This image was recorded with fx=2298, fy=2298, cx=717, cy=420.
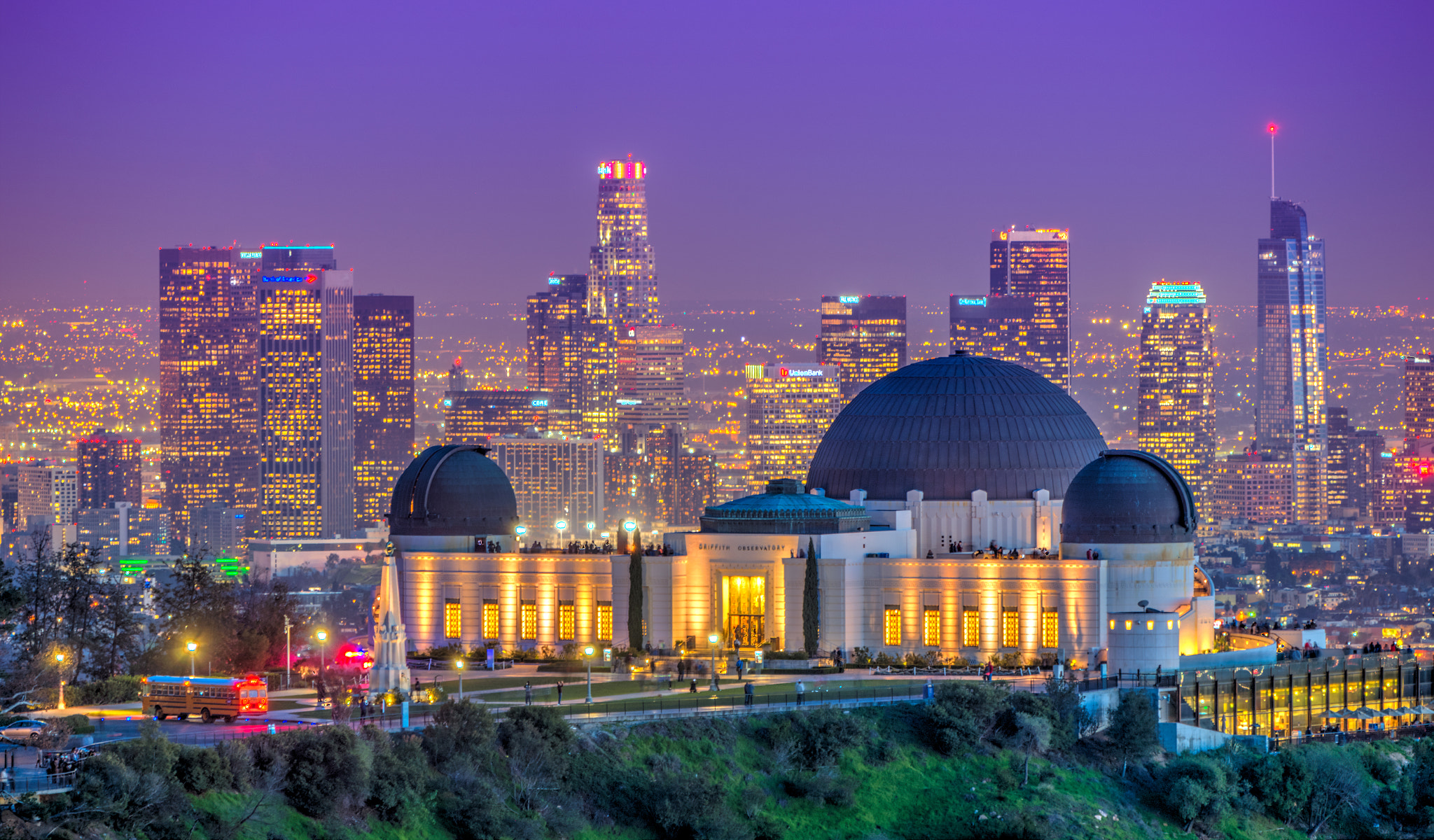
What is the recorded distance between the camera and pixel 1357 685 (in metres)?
104

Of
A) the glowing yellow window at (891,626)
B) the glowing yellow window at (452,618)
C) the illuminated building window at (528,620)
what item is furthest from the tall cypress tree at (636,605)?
the glowing yellow window at (891,626)

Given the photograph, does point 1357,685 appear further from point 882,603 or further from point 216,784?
point 216,784

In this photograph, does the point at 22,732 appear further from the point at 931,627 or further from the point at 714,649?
the point at 931,627

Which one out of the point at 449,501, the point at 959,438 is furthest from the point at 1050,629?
the point at 449,501

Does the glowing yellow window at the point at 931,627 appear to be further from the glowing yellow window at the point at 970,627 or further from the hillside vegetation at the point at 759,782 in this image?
the hillside vegetation at the point at 759,782

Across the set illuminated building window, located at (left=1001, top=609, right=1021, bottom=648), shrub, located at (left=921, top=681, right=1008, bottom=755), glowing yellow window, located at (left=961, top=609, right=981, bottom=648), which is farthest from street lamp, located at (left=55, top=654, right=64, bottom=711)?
illuminated building window, located at (left=1001, top=609, right=1021, bottom=648)

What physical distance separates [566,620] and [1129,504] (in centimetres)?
2784

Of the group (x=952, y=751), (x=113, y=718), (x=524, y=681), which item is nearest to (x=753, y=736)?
(x=952, y=751)

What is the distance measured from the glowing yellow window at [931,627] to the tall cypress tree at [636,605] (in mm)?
13262

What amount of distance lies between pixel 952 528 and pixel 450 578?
25.2m

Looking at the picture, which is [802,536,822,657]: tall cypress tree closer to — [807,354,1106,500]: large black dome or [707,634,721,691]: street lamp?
[707,634,721,691]: street lamp

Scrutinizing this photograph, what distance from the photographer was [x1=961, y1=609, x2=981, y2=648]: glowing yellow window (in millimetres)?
104562

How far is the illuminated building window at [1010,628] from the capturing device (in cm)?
10381

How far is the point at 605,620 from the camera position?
111 m
